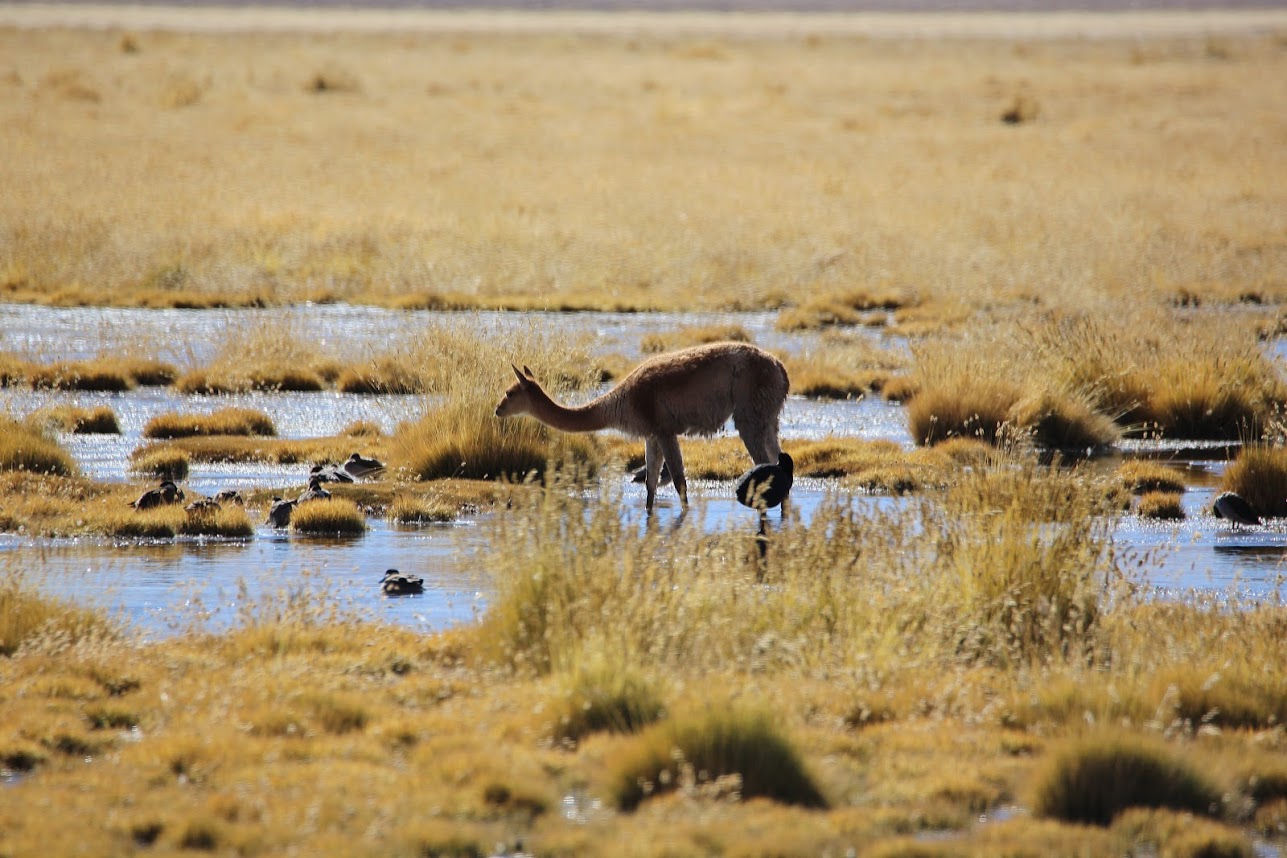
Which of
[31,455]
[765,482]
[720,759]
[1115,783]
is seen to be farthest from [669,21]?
[1115,783]

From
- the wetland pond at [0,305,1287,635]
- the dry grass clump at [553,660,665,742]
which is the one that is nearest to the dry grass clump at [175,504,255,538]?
the wetland pond at [0,305,1287,635]

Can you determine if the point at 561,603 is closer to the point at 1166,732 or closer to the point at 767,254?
the point at 1166,732

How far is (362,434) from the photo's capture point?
56.4ft

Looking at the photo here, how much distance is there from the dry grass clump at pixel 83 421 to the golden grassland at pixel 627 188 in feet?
28.7

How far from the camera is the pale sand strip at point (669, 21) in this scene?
112688 millimetres

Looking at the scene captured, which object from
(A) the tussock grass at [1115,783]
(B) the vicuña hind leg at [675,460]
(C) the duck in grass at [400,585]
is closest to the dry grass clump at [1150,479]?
(B) the vicuña hind leg at [675,460]

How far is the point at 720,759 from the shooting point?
704cm

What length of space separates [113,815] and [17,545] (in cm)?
589

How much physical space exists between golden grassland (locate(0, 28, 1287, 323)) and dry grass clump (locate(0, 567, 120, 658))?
1631cm

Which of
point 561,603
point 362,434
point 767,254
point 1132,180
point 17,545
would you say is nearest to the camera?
point 561,603

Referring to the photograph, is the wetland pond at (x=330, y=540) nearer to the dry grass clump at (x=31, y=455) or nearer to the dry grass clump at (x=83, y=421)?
the dry grass clump at (x=83, y=421)

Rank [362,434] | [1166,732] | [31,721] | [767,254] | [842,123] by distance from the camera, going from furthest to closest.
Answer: [842,123] < [767,254] < [362,434] < [31,721] < [1166,732]

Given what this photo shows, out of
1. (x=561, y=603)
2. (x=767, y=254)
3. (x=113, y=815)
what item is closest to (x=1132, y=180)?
(x=767, y=254)

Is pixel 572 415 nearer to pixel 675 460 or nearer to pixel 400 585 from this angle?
pixel 675 460
